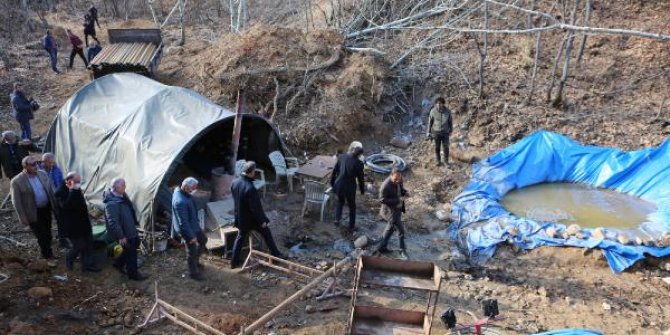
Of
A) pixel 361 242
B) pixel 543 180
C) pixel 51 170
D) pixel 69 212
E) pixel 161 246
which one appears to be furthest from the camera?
pixel 543 180

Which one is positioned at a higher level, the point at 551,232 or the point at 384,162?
the point at 384,162

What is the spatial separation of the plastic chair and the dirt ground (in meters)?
0.35

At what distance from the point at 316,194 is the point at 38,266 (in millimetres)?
4225

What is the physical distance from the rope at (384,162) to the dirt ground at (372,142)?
256mm

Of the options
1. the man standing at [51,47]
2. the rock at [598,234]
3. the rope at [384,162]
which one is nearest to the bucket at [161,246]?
the rope at [384,162]

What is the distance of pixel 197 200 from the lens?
28.0ft

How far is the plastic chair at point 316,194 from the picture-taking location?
888 cm

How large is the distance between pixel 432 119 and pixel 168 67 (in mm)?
8004

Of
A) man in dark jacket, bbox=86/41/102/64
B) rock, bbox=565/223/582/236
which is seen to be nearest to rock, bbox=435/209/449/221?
rock, bbox=565/223/582/236

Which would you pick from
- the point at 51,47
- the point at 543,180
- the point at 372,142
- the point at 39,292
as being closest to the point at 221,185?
the point at 39,292

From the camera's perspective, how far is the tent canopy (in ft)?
26.8

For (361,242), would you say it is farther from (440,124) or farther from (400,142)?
(400,142)

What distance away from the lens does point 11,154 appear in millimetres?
8555

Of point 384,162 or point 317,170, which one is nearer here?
point 317,170
